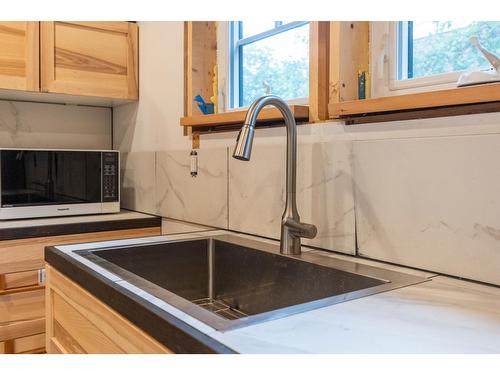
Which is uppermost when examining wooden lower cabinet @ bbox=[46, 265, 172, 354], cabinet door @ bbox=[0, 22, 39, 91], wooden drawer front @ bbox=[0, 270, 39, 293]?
cabinet door @ bbox=[0, 22, 39, 91]

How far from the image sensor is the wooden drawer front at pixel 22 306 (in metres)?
1.71

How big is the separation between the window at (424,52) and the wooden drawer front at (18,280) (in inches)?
53.8

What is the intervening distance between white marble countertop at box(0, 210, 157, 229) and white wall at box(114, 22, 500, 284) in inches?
8.0

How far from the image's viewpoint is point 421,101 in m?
1.03

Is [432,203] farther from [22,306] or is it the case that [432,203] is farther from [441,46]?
[22,306]

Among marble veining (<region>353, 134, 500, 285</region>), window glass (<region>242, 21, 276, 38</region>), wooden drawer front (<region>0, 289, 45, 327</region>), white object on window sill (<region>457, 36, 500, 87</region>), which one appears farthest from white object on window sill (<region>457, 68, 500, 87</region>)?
wooden drawer front (<region>0, 289, 45, 327</region>)

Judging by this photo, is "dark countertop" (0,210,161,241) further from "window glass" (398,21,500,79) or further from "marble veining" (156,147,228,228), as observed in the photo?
"window glass" (398,21,500,79)

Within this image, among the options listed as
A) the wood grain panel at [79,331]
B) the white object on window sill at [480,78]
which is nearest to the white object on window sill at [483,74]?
the white object on window sill at [480,78]

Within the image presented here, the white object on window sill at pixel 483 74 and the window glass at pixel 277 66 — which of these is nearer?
the white object on window sill at pixel 483 74

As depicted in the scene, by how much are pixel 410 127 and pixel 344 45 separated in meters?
0.33

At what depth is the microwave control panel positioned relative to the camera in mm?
2045

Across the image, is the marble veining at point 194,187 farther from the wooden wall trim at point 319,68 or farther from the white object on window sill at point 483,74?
the white object on window sill at point 483,74

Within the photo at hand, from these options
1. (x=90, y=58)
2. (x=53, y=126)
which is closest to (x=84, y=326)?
(x=90, y=58)
